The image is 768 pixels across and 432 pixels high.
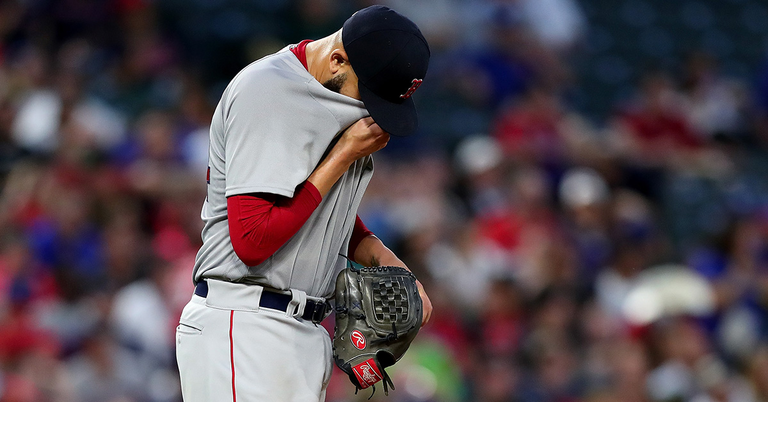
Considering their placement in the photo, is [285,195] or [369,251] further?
[369,251]

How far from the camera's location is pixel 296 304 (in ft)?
6.30

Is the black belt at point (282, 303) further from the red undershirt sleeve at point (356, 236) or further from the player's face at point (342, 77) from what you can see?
the player's face at point (342, 77)

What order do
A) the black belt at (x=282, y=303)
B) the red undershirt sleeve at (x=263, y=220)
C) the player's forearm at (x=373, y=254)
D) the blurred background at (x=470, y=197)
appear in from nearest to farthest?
the red undershirt sleeve at (x=263, y=220), the black belt at (x=282, y=303), the player's forearm at (x=373, y=254), the blurred background at (x=470, y=197)

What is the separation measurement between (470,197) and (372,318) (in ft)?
12.5

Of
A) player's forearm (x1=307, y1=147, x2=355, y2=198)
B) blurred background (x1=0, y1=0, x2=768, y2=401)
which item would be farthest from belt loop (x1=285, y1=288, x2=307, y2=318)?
blurred background (x1=0, y1=0, x2=768, y2=401)

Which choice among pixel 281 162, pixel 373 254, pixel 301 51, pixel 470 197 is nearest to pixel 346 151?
pixel 281 162

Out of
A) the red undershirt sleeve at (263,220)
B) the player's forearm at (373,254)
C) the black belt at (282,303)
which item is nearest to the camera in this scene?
the red undershirt sleeve at (263,220)

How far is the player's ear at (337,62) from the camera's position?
1.91 metres

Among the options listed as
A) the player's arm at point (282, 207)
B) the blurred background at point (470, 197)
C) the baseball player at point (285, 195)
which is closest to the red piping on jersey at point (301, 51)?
the baseball player at point (285, 195)

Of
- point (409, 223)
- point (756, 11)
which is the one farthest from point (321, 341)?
point (756, 11)

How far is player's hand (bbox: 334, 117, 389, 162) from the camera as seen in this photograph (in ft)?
6.06

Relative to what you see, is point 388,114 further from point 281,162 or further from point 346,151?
point 281,162
